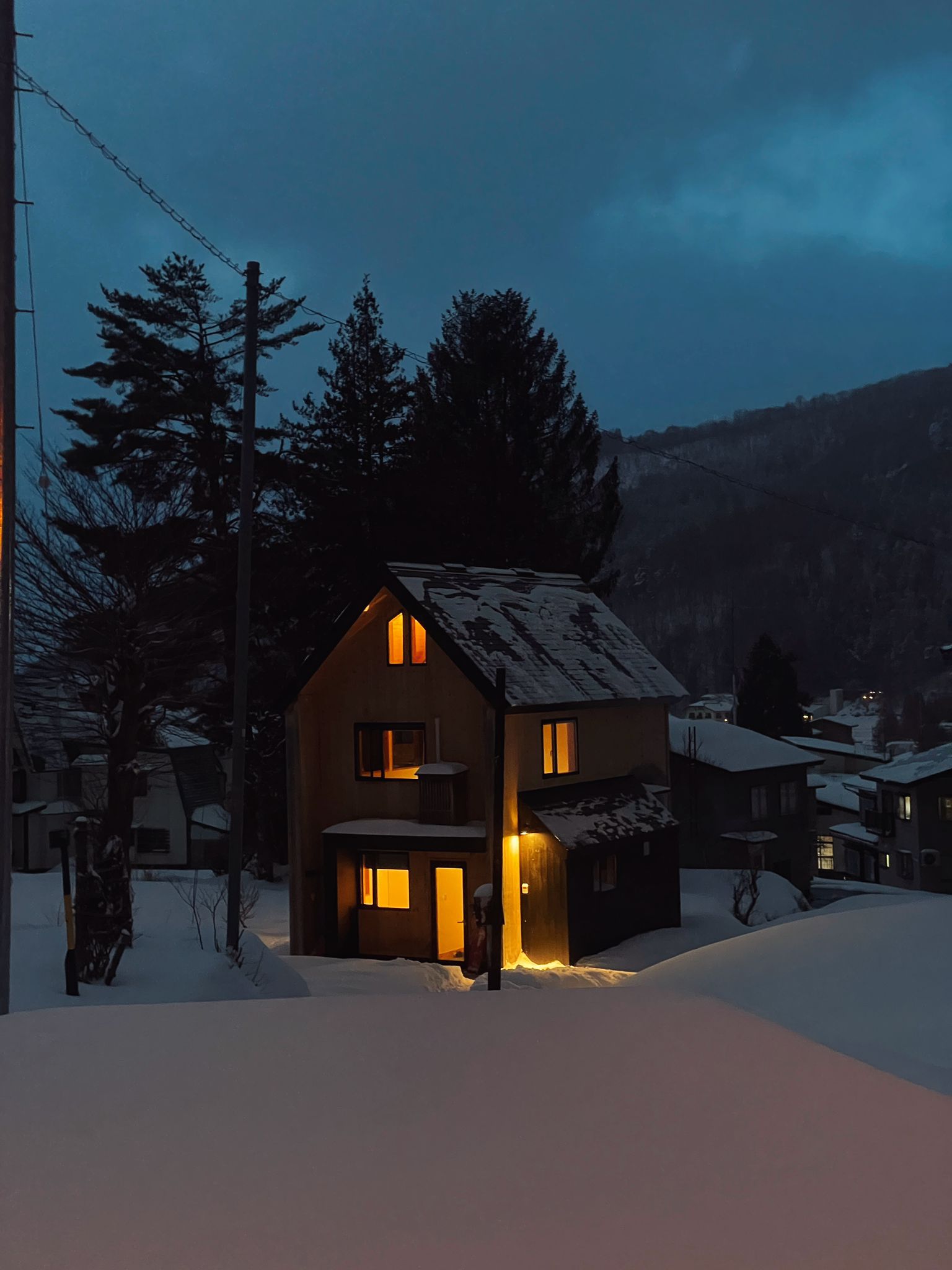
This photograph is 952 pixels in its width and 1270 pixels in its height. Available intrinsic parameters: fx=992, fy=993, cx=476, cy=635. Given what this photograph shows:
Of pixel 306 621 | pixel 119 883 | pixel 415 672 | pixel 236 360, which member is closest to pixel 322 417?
pixel 236 360

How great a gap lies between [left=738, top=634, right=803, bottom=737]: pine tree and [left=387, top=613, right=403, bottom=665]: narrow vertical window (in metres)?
32.8

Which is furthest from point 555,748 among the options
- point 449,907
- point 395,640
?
point 395,640

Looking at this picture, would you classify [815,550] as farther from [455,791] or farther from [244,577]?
[244,577]

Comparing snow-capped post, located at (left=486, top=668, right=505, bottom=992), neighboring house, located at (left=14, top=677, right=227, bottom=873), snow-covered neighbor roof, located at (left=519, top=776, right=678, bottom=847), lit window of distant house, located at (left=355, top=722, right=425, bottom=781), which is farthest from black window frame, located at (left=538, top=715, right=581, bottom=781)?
neighboring house, located at (left=14, top=677, right=227, bottom=873)

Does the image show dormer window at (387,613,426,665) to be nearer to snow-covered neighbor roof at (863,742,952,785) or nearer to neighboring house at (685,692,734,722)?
snow-covered neighbor roof at (863,742,952,785)

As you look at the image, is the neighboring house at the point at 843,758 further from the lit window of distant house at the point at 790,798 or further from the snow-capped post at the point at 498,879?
the snow-capped post at the point at 498,879

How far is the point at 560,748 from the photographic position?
69.1 feet

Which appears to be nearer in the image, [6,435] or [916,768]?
[6,435]

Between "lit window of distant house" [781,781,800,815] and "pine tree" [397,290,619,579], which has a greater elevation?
"pine tree" [397,290,619,579]

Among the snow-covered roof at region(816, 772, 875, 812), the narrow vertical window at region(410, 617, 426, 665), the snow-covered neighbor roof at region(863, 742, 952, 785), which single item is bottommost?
the snow-covered roof at region(816, 772, 875, 812)

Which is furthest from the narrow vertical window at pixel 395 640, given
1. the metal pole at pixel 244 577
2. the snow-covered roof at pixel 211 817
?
the snow-covered roof at pixel 211 817

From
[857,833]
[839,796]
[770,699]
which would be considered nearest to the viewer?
[857,833]

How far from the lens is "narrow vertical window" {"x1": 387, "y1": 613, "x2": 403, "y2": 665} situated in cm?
2089

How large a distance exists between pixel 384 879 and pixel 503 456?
18.2 m
